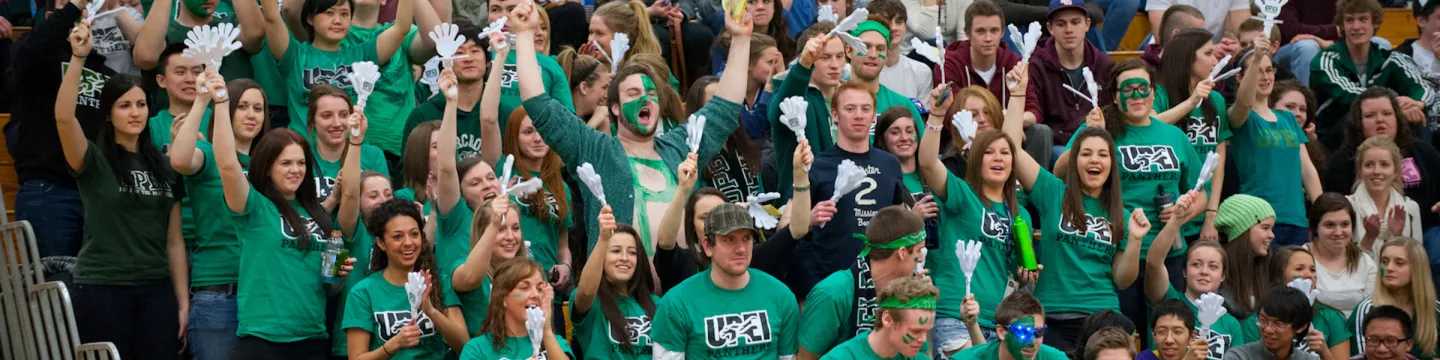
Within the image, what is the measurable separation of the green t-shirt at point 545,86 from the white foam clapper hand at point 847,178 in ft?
5.12

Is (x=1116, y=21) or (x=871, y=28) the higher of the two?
(x=871, y=28)

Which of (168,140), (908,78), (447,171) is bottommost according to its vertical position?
(447,171)

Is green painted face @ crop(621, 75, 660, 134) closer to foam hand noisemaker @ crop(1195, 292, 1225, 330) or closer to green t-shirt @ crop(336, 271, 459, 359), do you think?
green t-shirt @ crop(336, 271, 459, 359)

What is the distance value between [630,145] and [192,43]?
6.20ft

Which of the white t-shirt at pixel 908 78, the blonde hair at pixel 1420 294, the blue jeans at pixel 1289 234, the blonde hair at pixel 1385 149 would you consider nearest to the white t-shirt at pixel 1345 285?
the blonde hair at pixel 1420 294

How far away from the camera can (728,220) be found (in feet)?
23.3

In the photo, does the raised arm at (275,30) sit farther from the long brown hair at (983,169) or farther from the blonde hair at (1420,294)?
the blonde hair at (1420,294)

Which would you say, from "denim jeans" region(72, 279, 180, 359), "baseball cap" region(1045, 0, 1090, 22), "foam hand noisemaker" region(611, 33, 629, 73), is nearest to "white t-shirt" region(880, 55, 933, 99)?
"baseball cap" region(1045, 0, 1090, 22)

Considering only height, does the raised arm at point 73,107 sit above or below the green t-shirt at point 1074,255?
above

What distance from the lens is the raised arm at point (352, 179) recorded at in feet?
25.1

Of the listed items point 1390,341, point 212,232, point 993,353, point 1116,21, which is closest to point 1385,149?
point 1390,341

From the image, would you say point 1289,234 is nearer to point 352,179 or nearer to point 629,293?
point 629,293

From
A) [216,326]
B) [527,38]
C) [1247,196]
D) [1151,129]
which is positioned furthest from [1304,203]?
[216,326]

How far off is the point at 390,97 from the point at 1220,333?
13.6 feet
